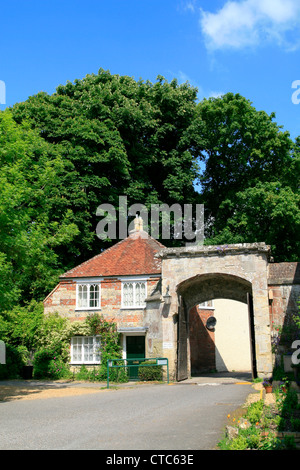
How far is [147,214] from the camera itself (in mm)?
28562

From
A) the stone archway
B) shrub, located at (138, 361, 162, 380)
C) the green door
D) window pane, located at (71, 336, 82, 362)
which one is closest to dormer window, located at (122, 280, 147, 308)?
the green door

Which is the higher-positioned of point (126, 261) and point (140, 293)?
point (126, 261)

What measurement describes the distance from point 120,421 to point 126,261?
1527 centimetres

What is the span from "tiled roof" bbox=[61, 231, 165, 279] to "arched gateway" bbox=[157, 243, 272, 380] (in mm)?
2787

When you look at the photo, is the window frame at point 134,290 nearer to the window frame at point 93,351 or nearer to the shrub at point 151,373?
the window frame at point 93,351

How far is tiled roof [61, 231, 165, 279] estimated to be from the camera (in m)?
23.1

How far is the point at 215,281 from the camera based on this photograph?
21.3 metres

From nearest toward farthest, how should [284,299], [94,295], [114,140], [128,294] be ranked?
[284,299], [128,294], [94,295], [114,140]

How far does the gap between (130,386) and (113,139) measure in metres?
16.1

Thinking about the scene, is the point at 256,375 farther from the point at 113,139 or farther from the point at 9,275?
the point at 113,139

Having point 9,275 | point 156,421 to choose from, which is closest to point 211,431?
point 156,421

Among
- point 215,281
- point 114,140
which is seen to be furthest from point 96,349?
point 114,140

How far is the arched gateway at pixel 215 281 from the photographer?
59.5 ft

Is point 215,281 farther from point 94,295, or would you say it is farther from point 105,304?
point 94,295
